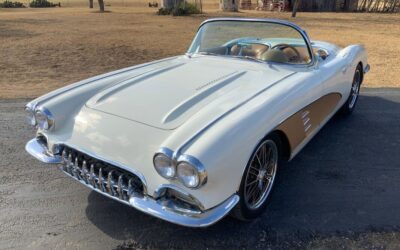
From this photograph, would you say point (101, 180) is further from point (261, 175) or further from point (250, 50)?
point (250, 50)

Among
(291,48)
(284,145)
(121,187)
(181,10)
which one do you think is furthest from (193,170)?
(181,10)

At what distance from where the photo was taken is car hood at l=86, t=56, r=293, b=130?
9.69 ft

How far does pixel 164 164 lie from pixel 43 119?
127 cm

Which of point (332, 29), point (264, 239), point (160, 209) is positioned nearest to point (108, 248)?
point (160, 209)

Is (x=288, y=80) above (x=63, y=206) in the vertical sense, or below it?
above

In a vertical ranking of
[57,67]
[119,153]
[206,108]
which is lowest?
[57,67]

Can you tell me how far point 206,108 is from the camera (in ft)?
9.68

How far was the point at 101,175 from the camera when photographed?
276 centimetres

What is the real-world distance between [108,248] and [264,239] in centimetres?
109

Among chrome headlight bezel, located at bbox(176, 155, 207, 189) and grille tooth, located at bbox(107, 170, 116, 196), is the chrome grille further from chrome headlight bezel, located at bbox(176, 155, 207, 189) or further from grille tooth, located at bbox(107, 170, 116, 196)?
chrome headlight bezel, located at bbox(176, 155, 207, 189)

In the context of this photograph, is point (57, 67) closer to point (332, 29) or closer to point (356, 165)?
point (356, 165)

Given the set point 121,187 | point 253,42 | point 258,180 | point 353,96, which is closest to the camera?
point 121,187

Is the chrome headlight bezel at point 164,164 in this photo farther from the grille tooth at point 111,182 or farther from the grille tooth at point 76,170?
the grille tooth at point 76,170

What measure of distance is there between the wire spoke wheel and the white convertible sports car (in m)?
0.01
